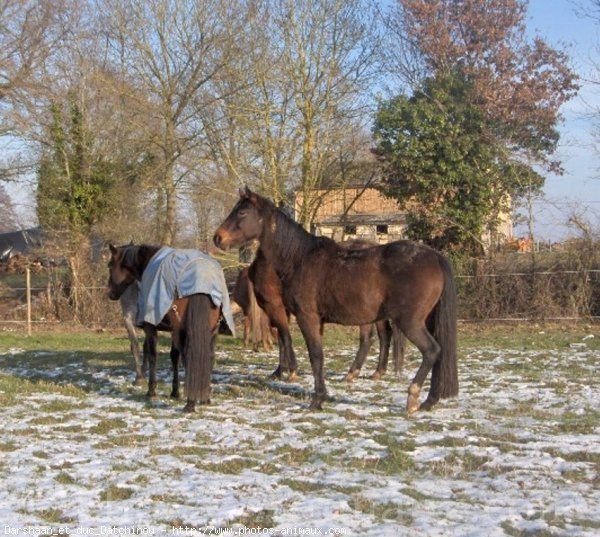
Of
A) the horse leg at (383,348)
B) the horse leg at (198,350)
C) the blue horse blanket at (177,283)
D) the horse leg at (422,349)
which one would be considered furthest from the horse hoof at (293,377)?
the horse leg at (422,349)

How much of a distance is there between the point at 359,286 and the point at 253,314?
21.9 feet

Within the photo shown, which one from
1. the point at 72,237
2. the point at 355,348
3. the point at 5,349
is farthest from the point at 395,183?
the point at 5,349

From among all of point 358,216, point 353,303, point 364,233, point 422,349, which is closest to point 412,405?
point 422,349

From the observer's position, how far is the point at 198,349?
26.5 ft

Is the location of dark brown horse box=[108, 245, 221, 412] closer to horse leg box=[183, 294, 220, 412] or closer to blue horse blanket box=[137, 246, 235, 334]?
horse leg box=[183, 294, 220, 412]

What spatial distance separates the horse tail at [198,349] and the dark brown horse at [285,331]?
187 centimetres

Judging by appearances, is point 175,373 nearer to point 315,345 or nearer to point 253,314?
point 315,345

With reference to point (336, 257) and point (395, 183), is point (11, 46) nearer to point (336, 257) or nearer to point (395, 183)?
point (395, 183)

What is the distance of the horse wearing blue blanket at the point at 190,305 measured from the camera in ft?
26.6

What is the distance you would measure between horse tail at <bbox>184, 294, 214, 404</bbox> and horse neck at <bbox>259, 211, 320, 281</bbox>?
3.08 feet

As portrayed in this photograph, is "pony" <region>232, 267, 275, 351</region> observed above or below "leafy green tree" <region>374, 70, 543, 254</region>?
below

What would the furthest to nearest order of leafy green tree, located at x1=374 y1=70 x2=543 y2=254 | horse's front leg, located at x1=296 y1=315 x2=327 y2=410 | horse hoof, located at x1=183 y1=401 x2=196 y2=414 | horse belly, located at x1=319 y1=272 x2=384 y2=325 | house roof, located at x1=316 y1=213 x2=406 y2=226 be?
house roof, located at x1=316 y1=213 x2=406 y2=226 → leafy green tree, located at x1=374 y1=70 x2=543 y2=254 → horse's front leg, located at x1=296 y1=315 x2=327 y2=410 → horse belly, located at x1=319 y1=272 x2=384 y2=325 → horse hoof, located at x1=183 y1=401 x2=196 y2=414

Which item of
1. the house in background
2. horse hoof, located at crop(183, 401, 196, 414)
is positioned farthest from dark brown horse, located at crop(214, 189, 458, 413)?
the house in background

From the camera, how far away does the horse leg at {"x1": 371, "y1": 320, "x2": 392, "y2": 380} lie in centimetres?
1067
